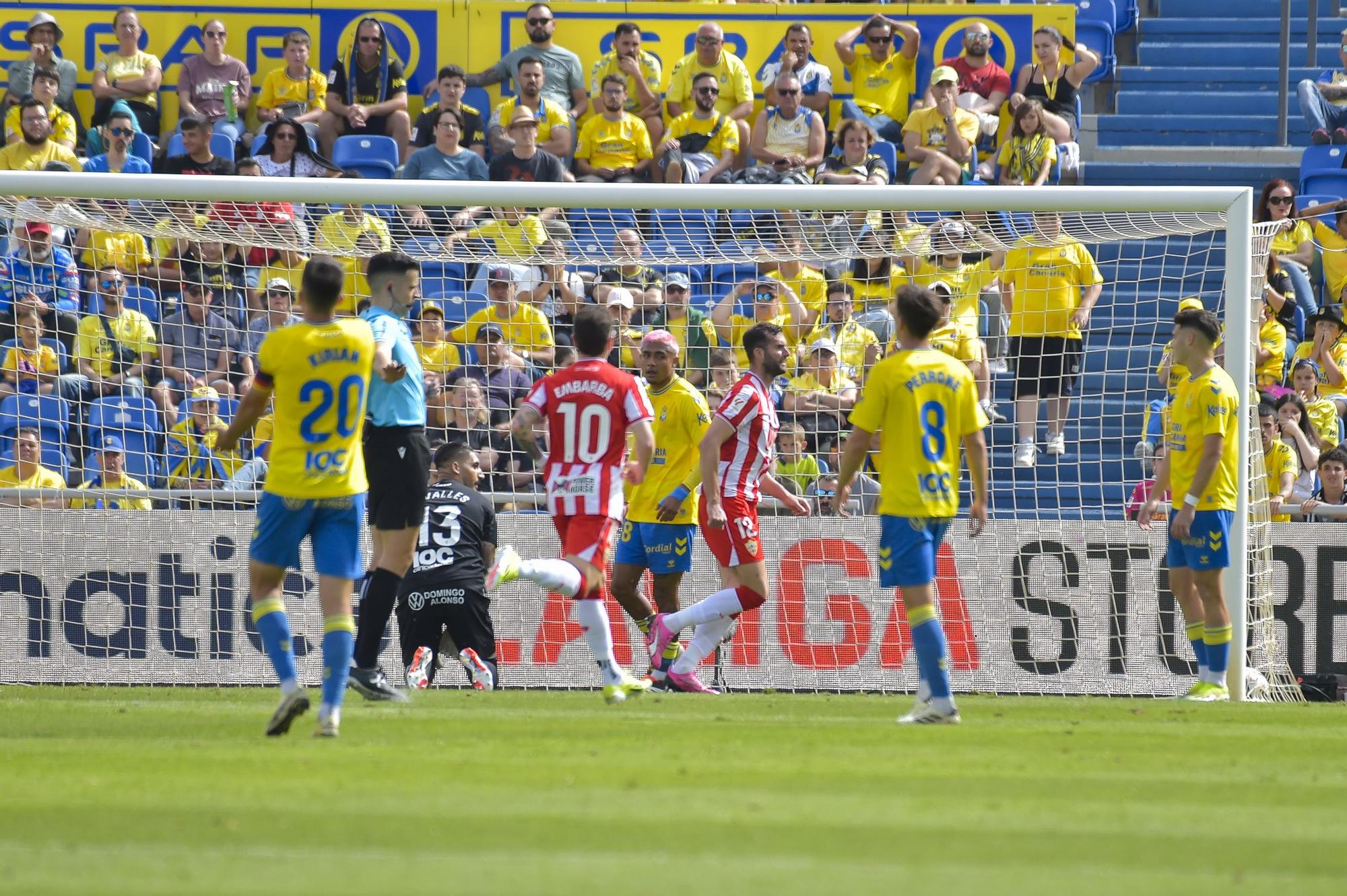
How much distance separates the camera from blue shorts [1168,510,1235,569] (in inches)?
420

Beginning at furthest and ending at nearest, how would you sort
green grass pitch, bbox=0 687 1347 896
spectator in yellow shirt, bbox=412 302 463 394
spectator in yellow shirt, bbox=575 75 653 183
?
spectator in yellow shirt, bbox=575 75 653 183
spectator in yellow shirt, bbox=412 302 463 394
green grass pitch, bbox=0 687 1347 896

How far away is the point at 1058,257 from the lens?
13812 millimetres

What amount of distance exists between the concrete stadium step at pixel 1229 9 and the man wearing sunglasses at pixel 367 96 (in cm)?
1017

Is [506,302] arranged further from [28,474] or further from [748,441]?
[28,474]

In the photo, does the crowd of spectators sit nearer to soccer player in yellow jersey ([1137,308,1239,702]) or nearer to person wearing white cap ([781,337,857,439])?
person wearing white cap ([781,337,857,439])

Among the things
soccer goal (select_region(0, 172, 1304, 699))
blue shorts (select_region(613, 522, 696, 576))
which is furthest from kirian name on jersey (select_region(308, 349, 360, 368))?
soccer goal (select_region(0, 172, 1304, 699))

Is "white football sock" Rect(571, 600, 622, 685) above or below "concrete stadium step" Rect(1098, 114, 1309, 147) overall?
below

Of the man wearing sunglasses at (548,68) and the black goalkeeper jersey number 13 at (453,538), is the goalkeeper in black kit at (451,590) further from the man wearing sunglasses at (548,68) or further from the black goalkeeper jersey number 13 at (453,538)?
the man wearing sunglasses at (548,68)

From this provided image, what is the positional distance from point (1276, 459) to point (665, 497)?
17.8 ft

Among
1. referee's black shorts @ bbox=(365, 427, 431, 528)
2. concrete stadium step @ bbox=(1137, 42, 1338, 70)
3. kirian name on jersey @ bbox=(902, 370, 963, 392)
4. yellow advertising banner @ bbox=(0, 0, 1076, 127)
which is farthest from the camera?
concrete stadium step @ bbox=(1137, 42, 1338, 70)

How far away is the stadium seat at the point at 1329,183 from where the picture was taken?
59.1ft

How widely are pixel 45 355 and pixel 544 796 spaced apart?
28.3 ft

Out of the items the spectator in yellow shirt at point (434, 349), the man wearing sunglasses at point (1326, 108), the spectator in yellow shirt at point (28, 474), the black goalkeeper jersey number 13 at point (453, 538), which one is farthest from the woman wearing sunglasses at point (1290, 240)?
the spectator in yellow shirt at point (28, 474)

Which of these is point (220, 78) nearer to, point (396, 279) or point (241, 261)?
point (241, 261)
